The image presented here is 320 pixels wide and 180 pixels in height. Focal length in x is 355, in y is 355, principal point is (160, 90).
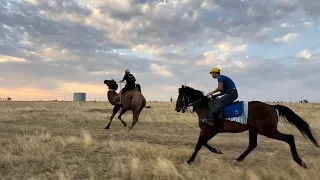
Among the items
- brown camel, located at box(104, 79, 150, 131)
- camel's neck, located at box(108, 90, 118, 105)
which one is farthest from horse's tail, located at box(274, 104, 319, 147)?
camel's neck, located at box(108, 90, 118, 105)

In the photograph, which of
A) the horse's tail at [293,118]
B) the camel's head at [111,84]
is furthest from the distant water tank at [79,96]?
the horse's tail at [293,118]

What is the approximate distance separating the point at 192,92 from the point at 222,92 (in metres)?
1.00

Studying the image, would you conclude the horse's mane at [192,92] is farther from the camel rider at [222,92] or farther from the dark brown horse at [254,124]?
the camel rider at [222,92]

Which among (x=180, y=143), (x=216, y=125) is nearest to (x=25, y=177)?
(x=216, y=125)

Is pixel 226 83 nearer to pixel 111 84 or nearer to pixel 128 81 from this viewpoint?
pixel 128 81

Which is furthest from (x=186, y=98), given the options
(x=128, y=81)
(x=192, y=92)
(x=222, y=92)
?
(x=128, y=81)

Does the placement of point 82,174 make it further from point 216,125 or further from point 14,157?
point 216,125

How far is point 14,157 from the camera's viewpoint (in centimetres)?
988

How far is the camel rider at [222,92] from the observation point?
991cm

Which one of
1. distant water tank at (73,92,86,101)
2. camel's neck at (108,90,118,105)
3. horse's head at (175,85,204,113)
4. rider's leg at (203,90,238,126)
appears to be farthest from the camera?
distant water tank at (73,92,86,101)

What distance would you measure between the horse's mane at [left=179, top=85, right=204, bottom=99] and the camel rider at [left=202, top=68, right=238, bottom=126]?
0.54 metres

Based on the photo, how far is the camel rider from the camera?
9906mm

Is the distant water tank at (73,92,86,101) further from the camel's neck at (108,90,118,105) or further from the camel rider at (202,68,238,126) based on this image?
the camel rider at (202,68,238,126)

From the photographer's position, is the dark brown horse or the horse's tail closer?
the dark brown horse
